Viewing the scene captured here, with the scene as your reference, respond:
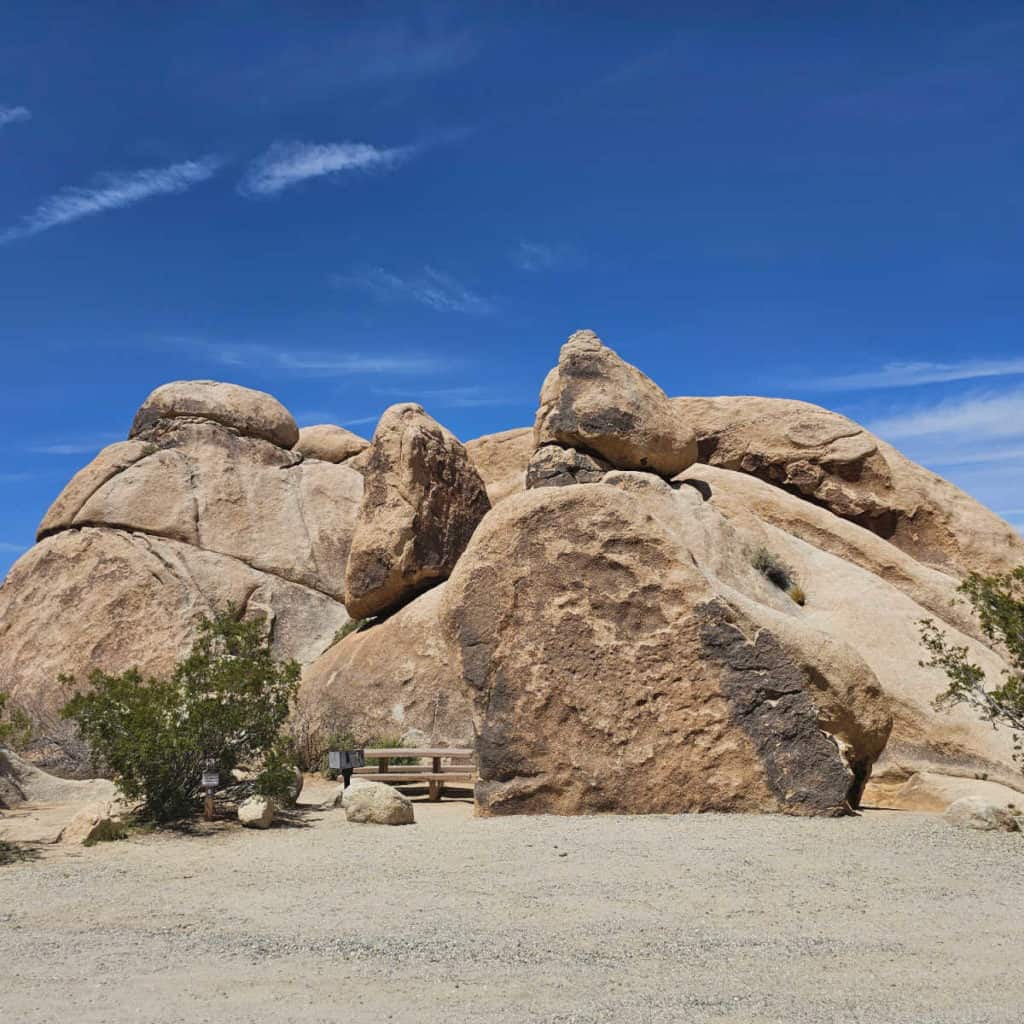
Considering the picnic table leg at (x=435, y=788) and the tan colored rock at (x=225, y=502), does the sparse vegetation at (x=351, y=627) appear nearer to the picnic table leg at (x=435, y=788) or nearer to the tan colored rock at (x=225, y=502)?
the tan colored rock at (x=225, y=502)

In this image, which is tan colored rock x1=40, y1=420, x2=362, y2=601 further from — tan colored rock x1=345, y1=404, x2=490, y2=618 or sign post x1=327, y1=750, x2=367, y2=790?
sign post x1=327, y1=750, x2=367, y2=790

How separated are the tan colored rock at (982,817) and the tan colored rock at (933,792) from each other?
180 cm

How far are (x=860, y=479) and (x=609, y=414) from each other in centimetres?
685

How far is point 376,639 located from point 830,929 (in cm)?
1341

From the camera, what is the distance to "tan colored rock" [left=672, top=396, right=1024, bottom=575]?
2288 centimetres

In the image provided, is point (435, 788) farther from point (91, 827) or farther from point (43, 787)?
point (91, 827)

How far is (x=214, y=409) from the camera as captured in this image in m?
24.2

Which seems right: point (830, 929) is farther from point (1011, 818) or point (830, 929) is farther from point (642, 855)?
point (1011, 818)

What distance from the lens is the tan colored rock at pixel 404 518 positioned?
65.2 ft

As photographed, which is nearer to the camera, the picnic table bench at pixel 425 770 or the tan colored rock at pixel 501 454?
the picnic table bench at pixel 425 770

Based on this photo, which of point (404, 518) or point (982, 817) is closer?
point (982, 817)

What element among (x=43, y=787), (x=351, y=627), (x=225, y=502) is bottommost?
(x=43, y=787)

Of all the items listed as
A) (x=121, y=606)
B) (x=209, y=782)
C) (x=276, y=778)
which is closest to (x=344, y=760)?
(x=276, y=778)

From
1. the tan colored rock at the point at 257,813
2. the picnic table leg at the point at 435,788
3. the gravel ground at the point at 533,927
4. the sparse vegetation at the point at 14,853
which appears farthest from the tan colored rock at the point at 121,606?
the gravel ground at the point at 533,927
